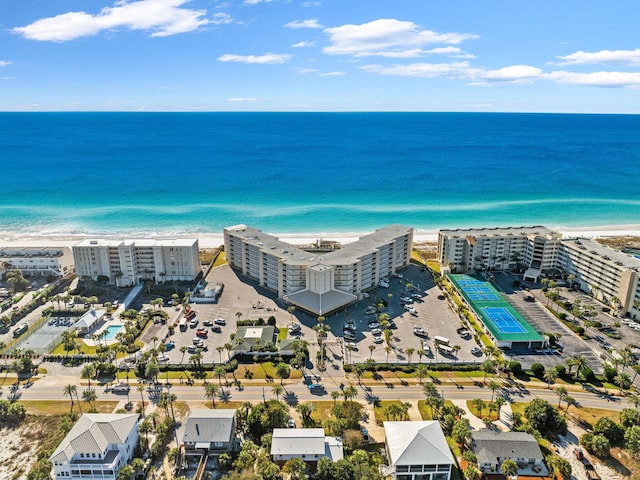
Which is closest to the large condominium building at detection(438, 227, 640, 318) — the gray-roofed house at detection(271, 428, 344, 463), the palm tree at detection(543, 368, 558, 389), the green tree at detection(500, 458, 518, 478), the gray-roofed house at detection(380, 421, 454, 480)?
the palm tree at detection(543, 368, 558, 389)

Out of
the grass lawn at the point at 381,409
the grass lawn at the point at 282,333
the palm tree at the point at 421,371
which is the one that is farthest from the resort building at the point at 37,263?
the palm tree at the point at 421,371

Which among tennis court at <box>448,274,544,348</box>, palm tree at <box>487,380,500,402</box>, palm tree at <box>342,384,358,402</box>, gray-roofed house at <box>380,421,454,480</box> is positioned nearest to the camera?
gray-roofed house at <box>380,421,454,480</box>

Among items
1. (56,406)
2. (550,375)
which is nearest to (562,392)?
(550,375)

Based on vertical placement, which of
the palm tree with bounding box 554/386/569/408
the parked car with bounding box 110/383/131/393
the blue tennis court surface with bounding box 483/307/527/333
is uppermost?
the blue tennis court surface with bounding box 483/307/527/333

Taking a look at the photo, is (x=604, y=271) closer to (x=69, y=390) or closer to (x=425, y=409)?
(x=425, y=409)

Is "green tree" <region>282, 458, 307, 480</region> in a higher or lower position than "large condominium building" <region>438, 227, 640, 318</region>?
lower

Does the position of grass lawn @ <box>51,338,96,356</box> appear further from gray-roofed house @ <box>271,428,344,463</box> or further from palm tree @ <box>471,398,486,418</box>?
palm tree @ <box>471,398,486,418</box>

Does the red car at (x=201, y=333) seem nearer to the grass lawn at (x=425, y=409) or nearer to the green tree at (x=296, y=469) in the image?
the green tree at (x=296, y=469)

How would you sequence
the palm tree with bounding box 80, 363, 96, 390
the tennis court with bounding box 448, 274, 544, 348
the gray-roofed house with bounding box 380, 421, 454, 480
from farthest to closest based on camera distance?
1. the tennis court with bounding box 448, 274, 544, 348
2. the palm tree with bounding box 80, 363, 96, 390
3. the gray-roofed house with bounding box 380, 421, 454, 480
